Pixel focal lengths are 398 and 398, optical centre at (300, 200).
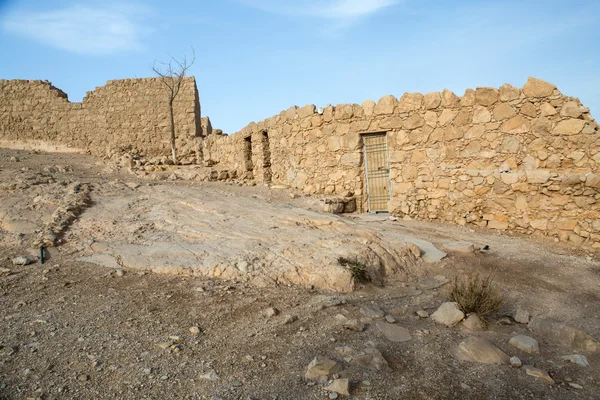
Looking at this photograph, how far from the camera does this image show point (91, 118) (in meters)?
15.3

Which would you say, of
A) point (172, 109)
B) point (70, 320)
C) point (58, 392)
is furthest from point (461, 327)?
point (172, 109)

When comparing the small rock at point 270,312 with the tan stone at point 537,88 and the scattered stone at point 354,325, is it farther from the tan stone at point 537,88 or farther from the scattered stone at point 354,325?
the tan stone at point 537,88

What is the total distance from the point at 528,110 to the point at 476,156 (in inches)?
43.6

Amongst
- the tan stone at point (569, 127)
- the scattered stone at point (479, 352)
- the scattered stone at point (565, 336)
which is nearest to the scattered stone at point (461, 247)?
the scattered stone at point (565, 336)

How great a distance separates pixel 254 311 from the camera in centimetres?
353

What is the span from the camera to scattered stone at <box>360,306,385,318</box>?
3.53 m

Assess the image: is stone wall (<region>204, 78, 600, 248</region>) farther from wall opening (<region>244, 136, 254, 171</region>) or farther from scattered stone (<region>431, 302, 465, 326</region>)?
scattered stone (<region>431, 302, 465, 326</region>)

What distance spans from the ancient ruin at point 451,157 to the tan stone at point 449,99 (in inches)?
0.7

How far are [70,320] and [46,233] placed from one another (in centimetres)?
196

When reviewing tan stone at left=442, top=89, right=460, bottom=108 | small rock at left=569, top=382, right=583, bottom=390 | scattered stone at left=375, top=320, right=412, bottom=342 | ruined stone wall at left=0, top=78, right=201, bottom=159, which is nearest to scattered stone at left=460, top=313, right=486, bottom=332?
scattered stone at left=375, top=320, right=412, bottom=342

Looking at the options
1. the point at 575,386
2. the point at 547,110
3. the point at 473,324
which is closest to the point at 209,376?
the point at 473,324

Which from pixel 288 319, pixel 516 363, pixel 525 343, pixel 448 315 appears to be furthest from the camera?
pixel 448 315

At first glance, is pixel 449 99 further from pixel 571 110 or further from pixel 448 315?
pixel 448 315

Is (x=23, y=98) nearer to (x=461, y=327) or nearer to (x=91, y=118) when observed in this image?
(x=91, y=118)
